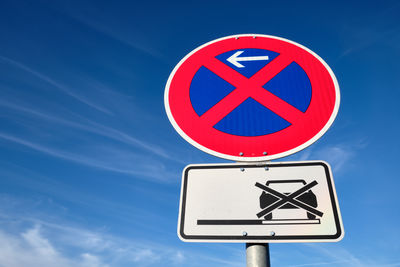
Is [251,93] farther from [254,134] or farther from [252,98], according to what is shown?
[254,134]

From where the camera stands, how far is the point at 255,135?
118cm

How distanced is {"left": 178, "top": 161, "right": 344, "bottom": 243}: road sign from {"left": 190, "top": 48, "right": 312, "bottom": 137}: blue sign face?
227 millimetres

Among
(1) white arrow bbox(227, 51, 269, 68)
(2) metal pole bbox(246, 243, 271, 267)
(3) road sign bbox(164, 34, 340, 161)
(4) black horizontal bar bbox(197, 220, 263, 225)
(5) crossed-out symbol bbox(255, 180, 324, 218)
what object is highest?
(1) white arrow bbox(227, 51, 269, 68)

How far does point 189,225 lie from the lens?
958mm

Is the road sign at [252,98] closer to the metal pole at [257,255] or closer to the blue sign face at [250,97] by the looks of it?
the blue sign face at [250,97]

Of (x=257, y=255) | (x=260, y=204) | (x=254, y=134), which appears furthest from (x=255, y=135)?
(x=257, y=255)

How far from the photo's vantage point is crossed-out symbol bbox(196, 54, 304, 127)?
1255 mm

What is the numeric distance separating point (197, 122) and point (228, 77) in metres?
0.34

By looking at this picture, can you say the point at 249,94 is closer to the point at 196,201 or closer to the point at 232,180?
the point at 232,180

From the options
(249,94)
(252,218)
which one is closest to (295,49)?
(249,94)

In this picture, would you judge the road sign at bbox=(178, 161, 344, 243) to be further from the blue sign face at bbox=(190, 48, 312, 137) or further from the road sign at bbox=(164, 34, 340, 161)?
the blue sign face at bbox=(190, 48, 312, 137)

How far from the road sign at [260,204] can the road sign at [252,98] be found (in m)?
0.10

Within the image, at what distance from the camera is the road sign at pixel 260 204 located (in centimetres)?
90

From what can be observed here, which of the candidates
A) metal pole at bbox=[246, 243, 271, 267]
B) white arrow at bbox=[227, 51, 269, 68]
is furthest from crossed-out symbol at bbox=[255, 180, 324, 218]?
white arrow at bbox=[227, 51, 269, 68]
